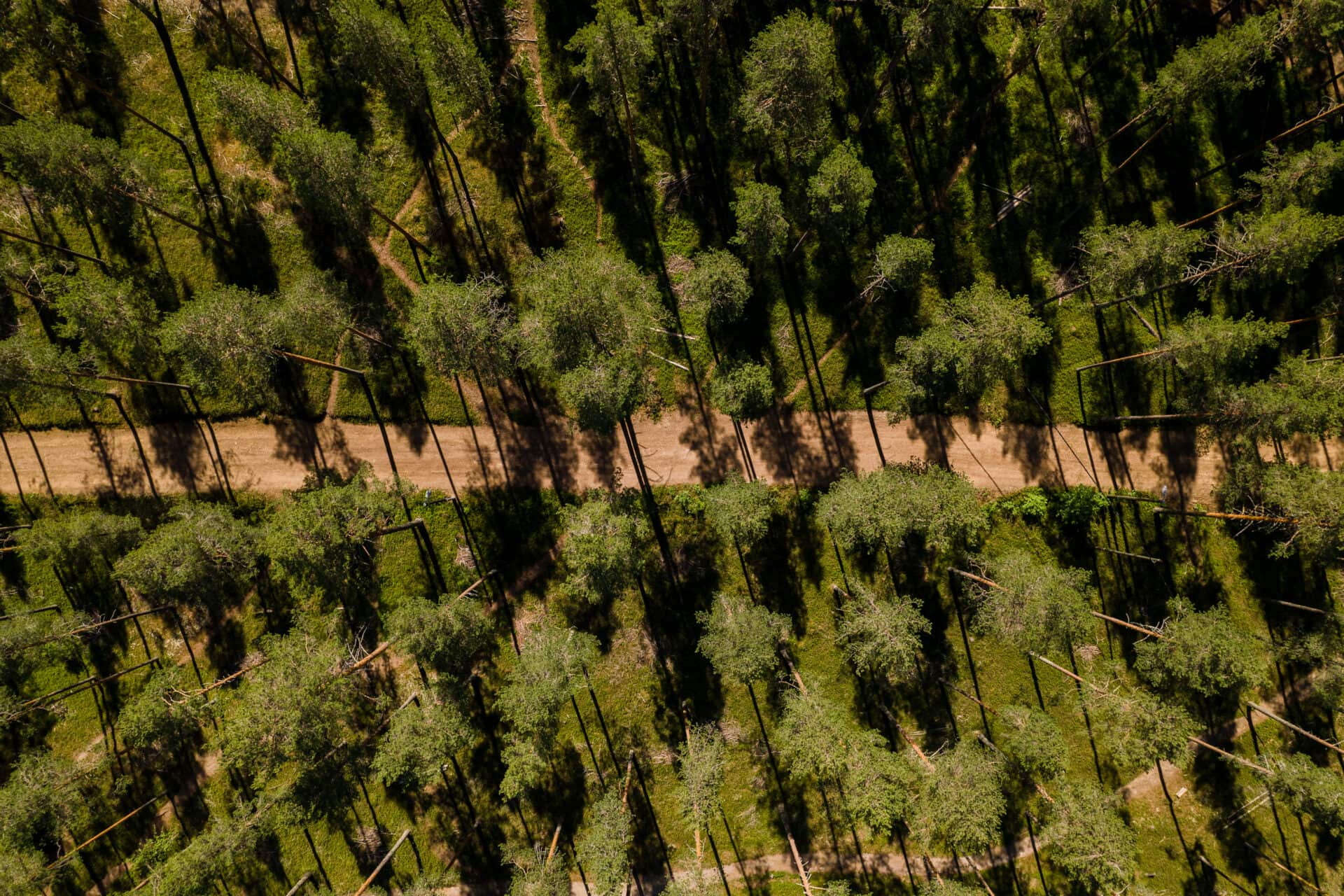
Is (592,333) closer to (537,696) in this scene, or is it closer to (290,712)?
(537,696)

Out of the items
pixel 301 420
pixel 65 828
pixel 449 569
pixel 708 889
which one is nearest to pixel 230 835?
pixel 65 828

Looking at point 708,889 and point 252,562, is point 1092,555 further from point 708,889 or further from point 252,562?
point 252,562

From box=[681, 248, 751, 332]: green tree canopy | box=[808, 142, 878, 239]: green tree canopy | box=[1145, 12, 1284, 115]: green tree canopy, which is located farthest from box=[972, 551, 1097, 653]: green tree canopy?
box=[1145, 12, 1284, 115]: green tree canopy

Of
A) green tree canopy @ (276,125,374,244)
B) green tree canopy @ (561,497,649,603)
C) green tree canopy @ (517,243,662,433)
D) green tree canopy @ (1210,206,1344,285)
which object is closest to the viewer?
green tree canopy @ (1210,206,1344,285)

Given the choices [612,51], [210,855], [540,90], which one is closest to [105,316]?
[540,90]

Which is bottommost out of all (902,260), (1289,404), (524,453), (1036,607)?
(1036,607)

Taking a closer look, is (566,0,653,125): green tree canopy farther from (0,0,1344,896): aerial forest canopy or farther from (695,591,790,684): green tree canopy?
(695,591,790,684): green tree canopy
